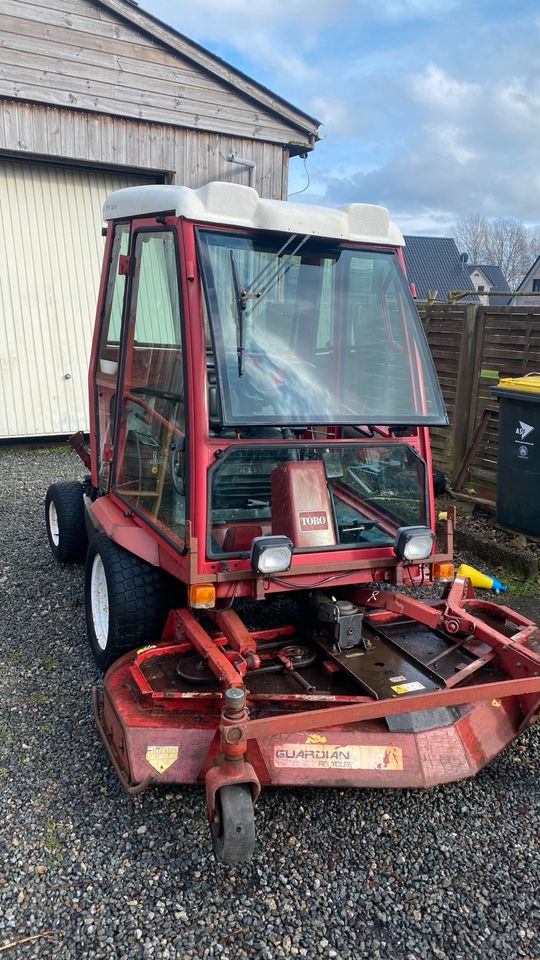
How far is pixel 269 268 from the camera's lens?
317 centimetres

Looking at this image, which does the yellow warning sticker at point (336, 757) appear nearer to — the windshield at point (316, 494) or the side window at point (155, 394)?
the windshield at point (316, 494)

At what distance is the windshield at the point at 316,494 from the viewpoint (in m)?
3.17

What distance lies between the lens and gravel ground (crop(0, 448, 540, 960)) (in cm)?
229

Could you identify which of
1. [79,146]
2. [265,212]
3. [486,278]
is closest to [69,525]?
[265,212]

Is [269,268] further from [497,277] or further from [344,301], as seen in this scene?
[497,277]

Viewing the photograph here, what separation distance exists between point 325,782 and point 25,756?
136 cm

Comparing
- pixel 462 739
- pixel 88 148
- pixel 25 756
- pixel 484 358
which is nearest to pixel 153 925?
pixel 25 756

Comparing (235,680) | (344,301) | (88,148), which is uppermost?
(88,148)

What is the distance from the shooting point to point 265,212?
3.08 m

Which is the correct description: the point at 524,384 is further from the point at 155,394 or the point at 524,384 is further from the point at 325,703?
the point at 325,703

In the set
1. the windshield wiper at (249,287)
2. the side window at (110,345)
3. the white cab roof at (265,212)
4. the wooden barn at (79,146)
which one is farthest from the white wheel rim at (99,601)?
the wooden barn at (79,146)

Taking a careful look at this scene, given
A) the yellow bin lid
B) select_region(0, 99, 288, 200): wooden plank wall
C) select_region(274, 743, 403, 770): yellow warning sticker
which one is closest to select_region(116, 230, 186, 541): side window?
select_region(274, 743, 403, 770): yellow warning sticker

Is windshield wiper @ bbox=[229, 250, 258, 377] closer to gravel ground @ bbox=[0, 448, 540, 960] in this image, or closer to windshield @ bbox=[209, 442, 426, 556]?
windshield @ bbox=[209, 442, 426, 556]

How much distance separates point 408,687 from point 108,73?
25.0 feet
